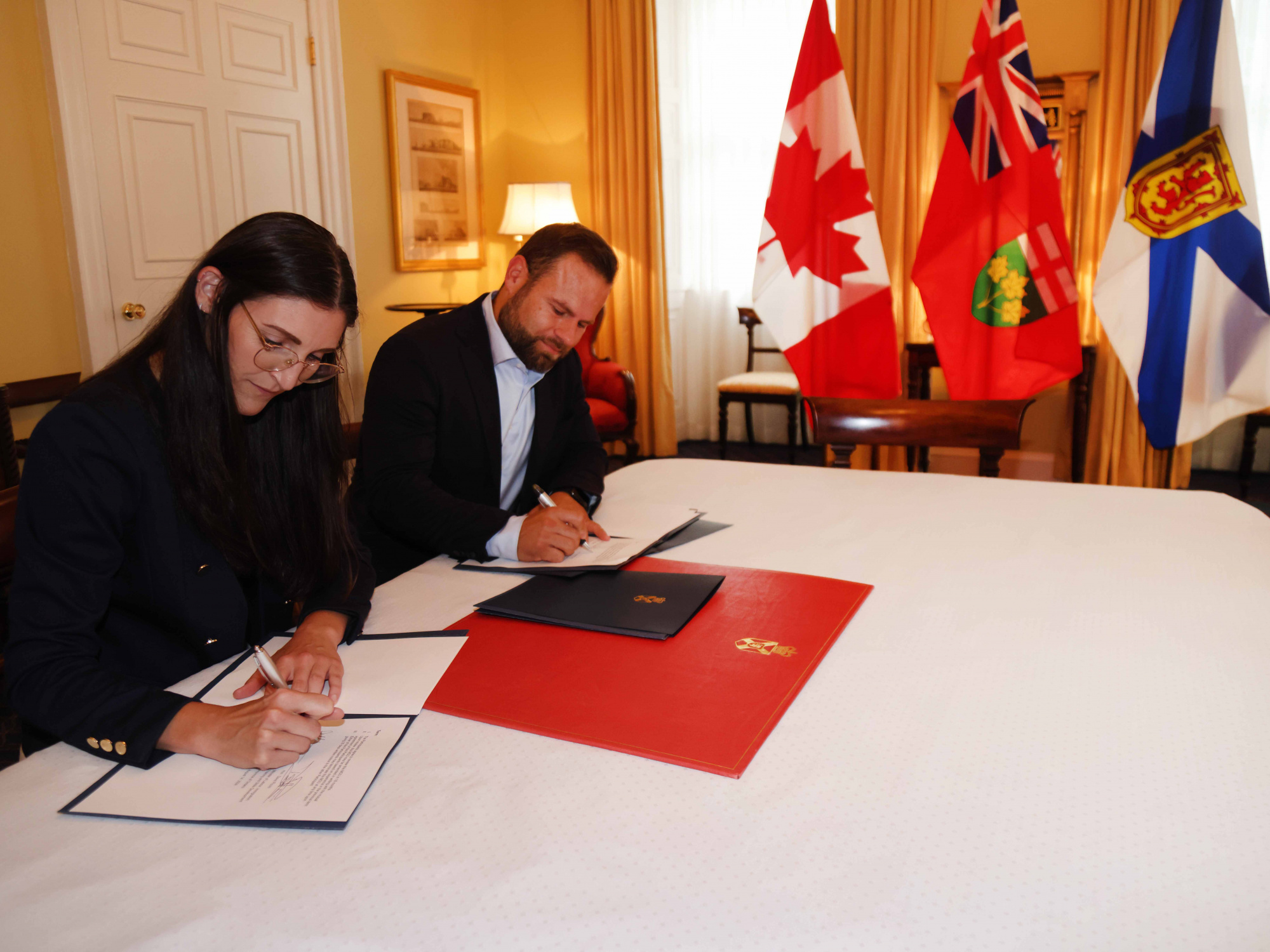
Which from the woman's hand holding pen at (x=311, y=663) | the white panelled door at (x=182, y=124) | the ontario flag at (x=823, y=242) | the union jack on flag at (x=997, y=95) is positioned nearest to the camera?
the woman's hand holding pen at (x=311, y=663)

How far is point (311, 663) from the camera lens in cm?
95

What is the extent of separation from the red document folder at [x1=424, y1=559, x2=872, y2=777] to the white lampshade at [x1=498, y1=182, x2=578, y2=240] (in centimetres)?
402

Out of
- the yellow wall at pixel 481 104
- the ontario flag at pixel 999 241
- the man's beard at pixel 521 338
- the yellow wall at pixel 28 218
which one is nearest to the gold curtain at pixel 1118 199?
the ontario flag at pixel 999 241

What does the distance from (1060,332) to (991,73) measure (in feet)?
3.49

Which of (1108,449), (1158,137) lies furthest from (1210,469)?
(1158,137)

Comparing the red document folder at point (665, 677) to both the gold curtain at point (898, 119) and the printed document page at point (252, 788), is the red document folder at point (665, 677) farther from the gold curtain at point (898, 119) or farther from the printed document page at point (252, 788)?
the gold curtain at point (898, 119)

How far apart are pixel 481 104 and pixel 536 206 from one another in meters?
0.96

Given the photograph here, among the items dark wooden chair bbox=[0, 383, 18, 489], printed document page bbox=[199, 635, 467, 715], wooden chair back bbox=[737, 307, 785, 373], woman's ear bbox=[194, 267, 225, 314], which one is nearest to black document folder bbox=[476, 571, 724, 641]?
printed document page bbox=[199, 635, 467, 715]

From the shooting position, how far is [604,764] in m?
0.77

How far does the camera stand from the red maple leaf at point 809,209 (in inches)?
141

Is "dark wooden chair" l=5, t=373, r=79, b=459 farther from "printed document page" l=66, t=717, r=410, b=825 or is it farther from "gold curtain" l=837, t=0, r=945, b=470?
"gold curtain" l=837, t=0, r=945, b=470

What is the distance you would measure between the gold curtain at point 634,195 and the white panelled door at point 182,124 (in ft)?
5.78

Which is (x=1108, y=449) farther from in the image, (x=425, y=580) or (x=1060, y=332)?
(x=425, y=580)

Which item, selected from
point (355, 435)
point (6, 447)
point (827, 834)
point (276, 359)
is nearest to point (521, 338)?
point (355, 435)
